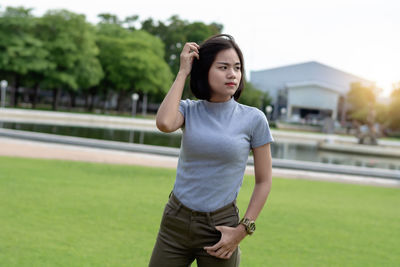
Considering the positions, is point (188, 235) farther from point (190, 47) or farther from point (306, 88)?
point (306, 88)

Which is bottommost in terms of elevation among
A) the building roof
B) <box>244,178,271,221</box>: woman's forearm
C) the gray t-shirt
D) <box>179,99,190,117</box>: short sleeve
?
<box>244,178,271,221</box>: woman's forearm

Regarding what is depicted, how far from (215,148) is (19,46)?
3903cm

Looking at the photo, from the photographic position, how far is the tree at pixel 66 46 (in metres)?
39.2

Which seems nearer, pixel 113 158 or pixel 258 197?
pixel 258 197

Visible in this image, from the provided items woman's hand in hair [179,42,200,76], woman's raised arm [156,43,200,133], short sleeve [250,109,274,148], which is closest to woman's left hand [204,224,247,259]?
short sleeve [250,109,274,148]

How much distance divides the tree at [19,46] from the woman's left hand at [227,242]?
3794 centimetres

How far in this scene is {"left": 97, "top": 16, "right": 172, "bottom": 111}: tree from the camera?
4416 centimetres

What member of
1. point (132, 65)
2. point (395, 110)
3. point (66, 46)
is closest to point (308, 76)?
point (395, 110)

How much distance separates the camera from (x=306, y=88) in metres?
62.7

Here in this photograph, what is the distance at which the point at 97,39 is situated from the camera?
152ft

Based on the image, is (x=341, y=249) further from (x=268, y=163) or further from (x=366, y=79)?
(x=366, y=79)

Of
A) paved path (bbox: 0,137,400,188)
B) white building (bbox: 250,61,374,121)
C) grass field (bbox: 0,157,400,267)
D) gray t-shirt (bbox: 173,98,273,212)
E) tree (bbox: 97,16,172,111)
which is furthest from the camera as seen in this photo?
white building (bbox: 250,61,374,121)

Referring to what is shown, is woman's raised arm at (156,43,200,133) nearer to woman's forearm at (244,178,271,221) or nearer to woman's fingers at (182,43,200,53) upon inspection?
woman's fingers at (182,43,200,53)

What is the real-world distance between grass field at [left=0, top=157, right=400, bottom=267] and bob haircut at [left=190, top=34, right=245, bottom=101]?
7.89 feet
